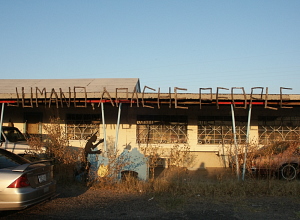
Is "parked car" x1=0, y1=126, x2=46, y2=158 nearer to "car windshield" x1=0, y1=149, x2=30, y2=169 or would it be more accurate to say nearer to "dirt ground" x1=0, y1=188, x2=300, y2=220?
"dirt ground" x1=0, y1=188, x2=300, y2=220

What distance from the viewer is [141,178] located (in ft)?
30.9

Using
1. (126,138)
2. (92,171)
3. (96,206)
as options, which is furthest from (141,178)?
(126,138)

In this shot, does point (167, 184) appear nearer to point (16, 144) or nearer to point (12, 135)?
point (16, 144)

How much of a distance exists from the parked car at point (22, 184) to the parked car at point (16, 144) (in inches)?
136

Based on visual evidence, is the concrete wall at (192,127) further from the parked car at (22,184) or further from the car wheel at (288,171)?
the parked car at (22,184)

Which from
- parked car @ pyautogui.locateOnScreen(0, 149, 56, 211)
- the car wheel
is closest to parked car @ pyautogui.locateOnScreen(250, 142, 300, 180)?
the car wheel

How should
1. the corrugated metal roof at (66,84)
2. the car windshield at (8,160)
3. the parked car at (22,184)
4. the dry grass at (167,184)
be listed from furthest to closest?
the corrugated metal roof at (66,84) → the dry grass at (167,184) → the car windshield at (8,160) → the parked car at (22,184)

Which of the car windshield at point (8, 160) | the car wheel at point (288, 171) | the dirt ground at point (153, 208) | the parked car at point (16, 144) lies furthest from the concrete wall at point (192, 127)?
the car windshield at point (8, 160)

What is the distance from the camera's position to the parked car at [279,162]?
32.0ft

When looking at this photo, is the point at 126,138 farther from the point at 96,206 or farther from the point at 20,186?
the point at 20,186

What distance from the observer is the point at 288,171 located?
9875 millimetres

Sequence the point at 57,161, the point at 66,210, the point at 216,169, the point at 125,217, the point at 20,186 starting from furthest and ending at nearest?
the point at 216,169 < the point at 57,161 < the point at 66,210 < the point at 125,217 < the point at 20,186

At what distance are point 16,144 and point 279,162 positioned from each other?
28.1 ft

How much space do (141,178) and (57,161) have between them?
2630 millimetres
